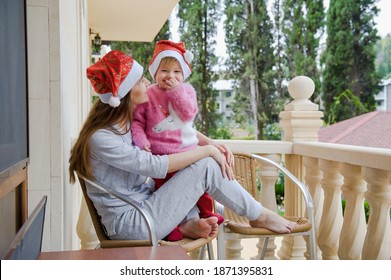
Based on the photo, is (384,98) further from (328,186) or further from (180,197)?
(180,197)

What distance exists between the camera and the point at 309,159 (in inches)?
125

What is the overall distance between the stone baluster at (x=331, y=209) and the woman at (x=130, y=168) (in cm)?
93

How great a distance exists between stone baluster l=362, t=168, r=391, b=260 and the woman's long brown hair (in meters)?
1.10

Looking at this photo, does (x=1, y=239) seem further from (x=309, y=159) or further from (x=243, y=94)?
(x=243, y=94)

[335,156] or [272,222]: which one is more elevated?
[335,156]

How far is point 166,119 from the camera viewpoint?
227 centimetres

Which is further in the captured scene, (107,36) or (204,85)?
(204,85)

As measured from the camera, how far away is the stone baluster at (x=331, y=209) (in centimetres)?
295

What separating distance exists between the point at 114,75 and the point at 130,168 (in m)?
0.34

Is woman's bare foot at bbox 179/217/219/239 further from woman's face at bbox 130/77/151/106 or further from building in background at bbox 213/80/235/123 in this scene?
building in background at bbox 213/80/235/123

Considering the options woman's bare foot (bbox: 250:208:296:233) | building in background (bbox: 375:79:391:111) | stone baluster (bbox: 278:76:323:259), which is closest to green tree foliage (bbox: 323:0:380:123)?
building in background (bbox: 375:79:391:111)
